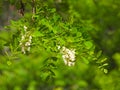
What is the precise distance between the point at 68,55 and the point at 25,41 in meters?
0.46

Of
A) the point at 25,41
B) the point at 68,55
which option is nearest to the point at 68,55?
the point at 68,55

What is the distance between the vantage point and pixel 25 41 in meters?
3.86

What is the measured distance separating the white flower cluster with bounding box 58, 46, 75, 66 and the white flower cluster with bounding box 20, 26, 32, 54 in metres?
0.32

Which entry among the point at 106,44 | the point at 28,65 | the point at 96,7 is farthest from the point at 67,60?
the point at 106,44

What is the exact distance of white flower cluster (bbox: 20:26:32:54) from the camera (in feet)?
12.6

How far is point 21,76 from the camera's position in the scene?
10766 millimetres

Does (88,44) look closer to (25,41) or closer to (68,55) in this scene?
(68,55)

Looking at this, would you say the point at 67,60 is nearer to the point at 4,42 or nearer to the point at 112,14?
the point at 4,42

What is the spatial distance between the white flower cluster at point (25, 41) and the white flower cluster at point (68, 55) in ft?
1.05

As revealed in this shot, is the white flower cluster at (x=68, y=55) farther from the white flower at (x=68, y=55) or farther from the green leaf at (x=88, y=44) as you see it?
the green leaf at (x=88, y=44)

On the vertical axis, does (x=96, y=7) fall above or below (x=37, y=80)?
above

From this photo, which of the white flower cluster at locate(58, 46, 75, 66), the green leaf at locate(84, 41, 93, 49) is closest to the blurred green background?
the white flower cluster at locate(58, 46, 75, 66)

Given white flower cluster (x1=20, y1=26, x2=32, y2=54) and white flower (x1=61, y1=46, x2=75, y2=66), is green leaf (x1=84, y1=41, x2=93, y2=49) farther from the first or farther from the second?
white flower cluster (x1=20, y1=26, x2=32, y2=54)

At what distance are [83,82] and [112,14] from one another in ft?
6.70
